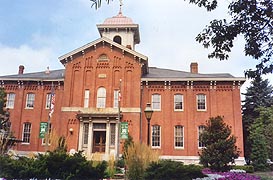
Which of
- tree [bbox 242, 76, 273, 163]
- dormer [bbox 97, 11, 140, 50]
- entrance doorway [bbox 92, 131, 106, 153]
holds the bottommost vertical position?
entrance doorway [bbox 92, 131, 106, 153]

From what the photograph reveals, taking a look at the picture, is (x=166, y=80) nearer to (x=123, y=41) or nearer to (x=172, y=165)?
(x=123, y=41)

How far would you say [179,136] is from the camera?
29938 millimetres

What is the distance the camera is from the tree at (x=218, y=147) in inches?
729

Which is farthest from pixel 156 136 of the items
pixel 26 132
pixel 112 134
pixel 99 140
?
pixel 26 132

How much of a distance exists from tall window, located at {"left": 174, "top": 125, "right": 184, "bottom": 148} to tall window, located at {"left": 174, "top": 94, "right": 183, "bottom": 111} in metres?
1.83

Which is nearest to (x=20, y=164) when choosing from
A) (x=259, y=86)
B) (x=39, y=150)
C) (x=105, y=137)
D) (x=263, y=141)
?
(x=105, y=137)

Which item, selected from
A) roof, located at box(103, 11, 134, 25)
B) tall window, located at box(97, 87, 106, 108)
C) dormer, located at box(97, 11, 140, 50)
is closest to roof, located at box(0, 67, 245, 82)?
tall window, located at box(97, 87, 106, 108)

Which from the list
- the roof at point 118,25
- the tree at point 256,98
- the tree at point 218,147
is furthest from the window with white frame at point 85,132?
the tree at point 256,98

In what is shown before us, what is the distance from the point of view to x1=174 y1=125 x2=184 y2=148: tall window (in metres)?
29.7

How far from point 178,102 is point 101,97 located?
785 cm

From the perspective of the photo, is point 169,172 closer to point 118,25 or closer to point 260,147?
point 260,147

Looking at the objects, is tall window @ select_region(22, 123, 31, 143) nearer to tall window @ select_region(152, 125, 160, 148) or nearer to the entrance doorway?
the entrance doorway

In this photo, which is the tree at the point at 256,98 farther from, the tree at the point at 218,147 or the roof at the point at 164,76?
the tree at the point at 218,147

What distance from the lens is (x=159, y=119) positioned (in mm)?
30328
